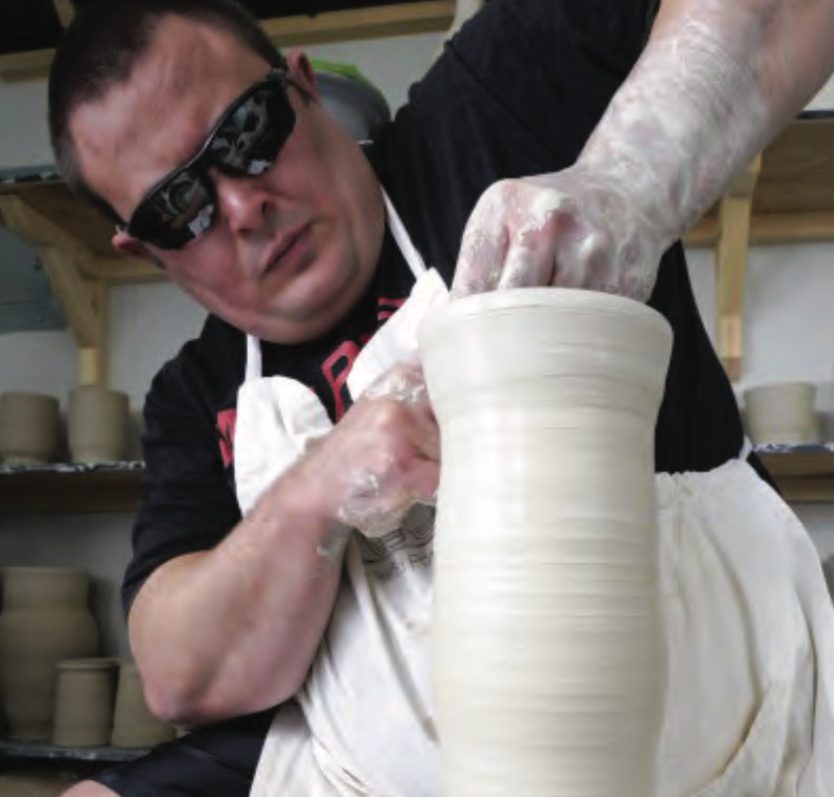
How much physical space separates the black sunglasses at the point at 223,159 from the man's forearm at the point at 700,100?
0.39m

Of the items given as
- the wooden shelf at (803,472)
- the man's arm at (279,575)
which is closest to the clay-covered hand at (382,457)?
the man's arm at (279,575)

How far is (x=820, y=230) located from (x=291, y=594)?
5.39ft

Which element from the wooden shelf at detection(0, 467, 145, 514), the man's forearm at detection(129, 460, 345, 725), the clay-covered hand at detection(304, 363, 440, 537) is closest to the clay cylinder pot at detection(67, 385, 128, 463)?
the wooden shelf at detection(0, 467, 145, 514)

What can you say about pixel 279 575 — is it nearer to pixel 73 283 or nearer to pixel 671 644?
pixel 671 644

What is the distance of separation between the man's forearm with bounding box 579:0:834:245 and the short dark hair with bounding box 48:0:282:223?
50 centimetres

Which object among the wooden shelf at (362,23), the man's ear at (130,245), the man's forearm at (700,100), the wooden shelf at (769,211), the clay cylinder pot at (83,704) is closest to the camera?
the man's forearm at (700,100)

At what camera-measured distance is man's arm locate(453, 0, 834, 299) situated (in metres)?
0.54

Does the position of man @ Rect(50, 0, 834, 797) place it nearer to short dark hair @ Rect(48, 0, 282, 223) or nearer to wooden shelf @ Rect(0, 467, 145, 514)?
short dark hair @ Rect(48, 0, 282, 223)

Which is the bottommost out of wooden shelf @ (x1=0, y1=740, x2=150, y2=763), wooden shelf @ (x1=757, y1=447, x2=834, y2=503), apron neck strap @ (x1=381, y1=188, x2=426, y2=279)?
wooden shelf @ (x1=0, y1=740, x2=150, y2=763)

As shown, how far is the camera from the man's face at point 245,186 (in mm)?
927

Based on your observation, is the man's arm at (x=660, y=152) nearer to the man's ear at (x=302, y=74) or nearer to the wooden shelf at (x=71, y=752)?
the man's ear at (x=302, y=74)

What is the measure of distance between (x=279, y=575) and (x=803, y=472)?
1.38 meters

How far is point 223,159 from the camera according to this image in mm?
917

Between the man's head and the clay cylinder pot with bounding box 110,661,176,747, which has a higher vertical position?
the man's head
